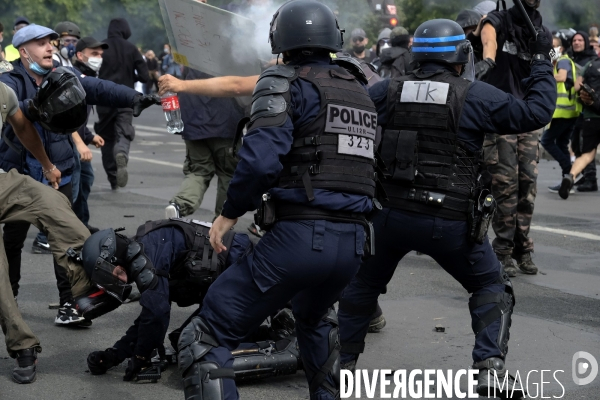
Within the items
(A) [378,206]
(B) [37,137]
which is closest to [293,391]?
(A) [378,206]

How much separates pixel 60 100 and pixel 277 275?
6.61 ft

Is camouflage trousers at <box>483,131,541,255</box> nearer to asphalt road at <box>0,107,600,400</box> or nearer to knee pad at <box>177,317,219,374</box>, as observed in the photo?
asphalt road at <box>0,107,600,400</box>

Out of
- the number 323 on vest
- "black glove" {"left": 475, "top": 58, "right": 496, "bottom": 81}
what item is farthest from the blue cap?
the number 323 on vest

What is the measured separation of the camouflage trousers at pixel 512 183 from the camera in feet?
24.1

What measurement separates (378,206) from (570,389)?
62.2 inches

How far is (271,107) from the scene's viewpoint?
12.7 feet

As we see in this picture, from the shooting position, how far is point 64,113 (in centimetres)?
534

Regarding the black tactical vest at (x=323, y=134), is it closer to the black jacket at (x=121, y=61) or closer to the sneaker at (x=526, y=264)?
the sneaker at (x=526, y=264)

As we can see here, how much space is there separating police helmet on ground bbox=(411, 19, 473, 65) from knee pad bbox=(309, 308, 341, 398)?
4.82 feet

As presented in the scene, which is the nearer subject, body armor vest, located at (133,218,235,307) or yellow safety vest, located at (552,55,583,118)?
body armor vest, located at (133,218,235,307)

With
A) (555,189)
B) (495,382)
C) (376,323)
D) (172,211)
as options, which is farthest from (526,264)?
(555,189)

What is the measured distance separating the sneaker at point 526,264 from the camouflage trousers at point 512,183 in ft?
0.14

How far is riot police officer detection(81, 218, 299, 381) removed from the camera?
4.68m

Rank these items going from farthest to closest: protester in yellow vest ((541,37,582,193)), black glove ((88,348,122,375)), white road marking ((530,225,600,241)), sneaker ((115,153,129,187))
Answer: protester in yellow vest ((541,37,582,193))
sneaker ((115,153,129,187))
white road marking ((530,225,600,241))
black glove ((88,348,122,375))
